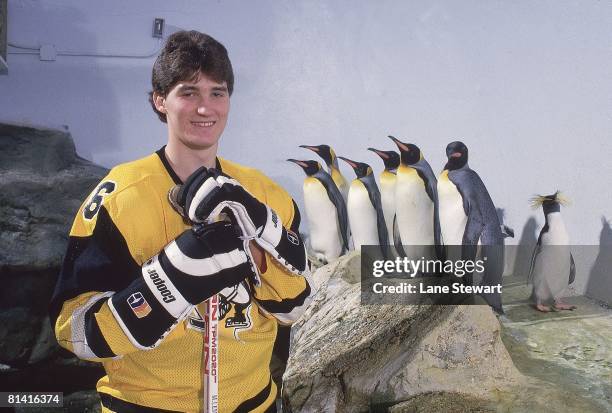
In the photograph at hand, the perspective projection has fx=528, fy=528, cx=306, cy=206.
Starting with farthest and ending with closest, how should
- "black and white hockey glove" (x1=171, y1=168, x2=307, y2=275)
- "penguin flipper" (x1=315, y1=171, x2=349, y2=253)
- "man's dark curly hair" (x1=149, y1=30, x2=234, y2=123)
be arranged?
"penguin flipper" (x1=315, y1=171, x2=349, y2=253) → "man's dark curly hair" (x1=149, y1=30, x2=234, y2=123) → "black and white hockey glove" (x1=171, y1=168, x2=307, y2=275)

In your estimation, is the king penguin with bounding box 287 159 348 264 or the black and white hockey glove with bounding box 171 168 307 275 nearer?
the black and white hockey glove with bounding box 171 168 307 275

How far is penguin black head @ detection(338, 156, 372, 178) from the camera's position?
3.34 m

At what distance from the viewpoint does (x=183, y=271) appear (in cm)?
94

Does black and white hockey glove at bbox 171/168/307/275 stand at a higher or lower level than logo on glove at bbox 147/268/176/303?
higher

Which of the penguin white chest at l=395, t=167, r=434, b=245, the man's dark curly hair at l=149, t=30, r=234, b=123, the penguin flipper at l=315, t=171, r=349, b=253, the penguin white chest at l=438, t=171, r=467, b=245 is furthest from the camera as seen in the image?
the penguin flipper at l=315, t=171, r=349, b=253

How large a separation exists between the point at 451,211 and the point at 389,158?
20.1 inches

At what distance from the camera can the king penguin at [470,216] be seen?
10.4ft

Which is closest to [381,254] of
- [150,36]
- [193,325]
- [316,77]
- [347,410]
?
[316,77]

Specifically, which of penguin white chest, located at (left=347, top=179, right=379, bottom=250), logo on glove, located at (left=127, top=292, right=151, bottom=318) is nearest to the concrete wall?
penguin white chest, located at (left=347, top=179, right=379, bottom=250)

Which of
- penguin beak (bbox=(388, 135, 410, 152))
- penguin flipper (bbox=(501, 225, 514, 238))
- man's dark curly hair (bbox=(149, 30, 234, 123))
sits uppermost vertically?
man's dark curly hair (bbox=(149, 30, 234, 123))

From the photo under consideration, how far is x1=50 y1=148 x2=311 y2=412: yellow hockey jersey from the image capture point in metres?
0.97

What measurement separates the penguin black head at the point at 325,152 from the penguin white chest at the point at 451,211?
2.25ft

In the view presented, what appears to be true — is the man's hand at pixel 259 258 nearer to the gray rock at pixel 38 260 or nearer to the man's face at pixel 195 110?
the man's face at pixel 195 110

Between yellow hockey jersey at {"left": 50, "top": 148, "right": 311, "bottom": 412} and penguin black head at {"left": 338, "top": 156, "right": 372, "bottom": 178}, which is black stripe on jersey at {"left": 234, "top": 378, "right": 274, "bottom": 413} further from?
penguin black head at {"left": 338, "top": 156, "right": 372, "bottom": 178}
